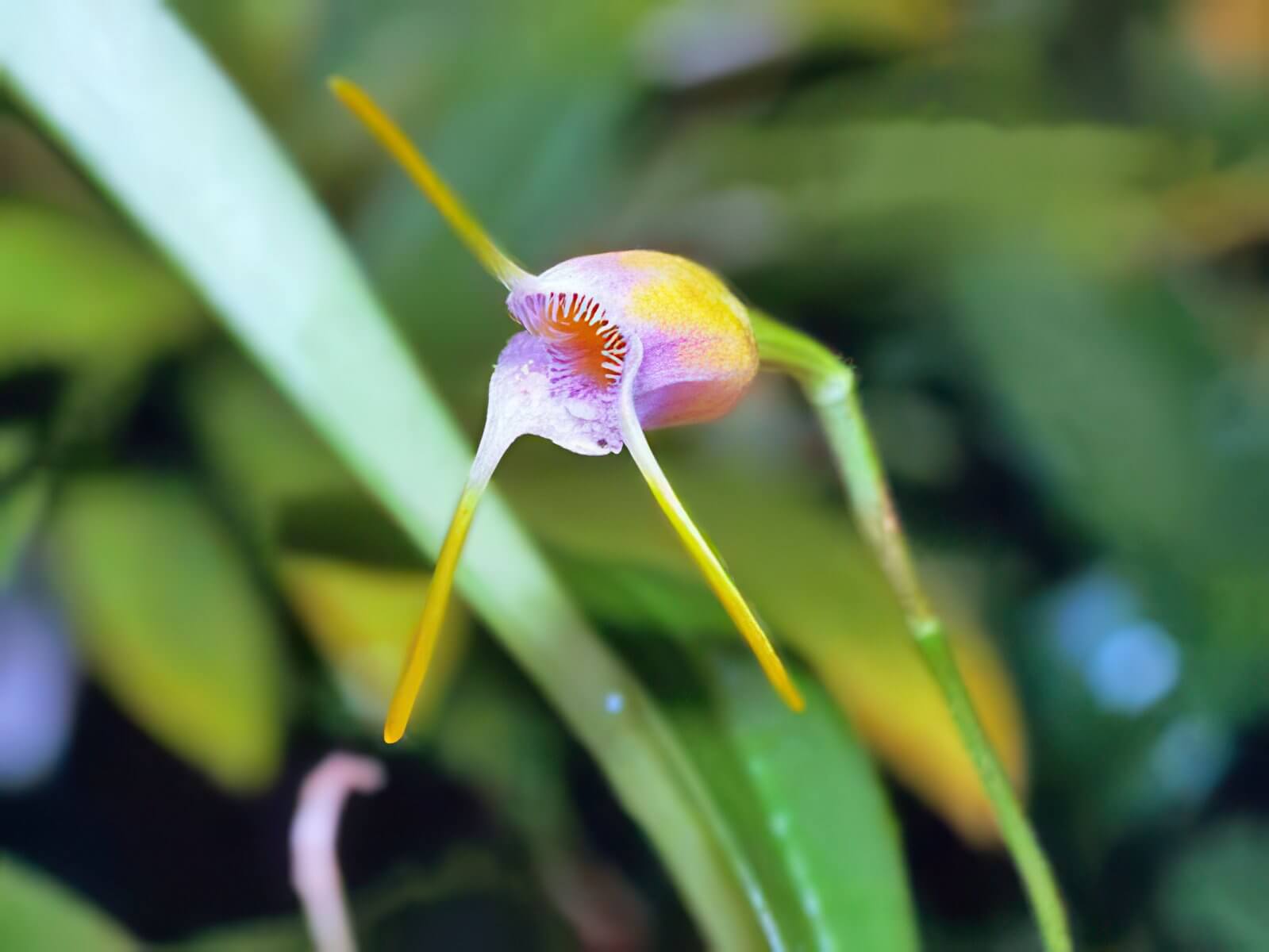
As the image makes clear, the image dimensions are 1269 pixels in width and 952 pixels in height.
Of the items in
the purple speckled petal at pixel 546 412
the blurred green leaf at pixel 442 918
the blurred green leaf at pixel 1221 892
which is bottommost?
the blurred green leaf at pixel 1221 892

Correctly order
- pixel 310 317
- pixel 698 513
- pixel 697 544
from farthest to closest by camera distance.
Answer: pixel 698 513, pixel 310 317, pixel 697 544

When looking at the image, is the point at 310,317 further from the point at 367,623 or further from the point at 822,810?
the point at 822,810

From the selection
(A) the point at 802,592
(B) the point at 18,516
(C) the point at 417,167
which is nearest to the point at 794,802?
(A) the point at 802,592

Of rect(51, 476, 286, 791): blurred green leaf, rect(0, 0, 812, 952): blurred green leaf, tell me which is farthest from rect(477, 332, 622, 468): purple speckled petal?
rect(51, 476, 286, 791): blurred green leaf

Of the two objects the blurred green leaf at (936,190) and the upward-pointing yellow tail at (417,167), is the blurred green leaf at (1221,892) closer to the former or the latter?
the blurred green leaf at (936,190)

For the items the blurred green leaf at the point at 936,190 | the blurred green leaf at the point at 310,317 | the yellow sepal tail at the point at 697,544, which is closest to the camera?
the yellow sepal tail at the point at 697,544

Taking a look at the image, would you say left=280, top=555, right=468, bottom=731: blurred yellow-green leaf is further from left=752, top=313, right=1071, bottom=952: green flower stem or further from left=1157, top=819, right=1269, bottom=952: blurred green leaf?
left=1157, top=819, right=1269, bottom=952: blurred green leaf

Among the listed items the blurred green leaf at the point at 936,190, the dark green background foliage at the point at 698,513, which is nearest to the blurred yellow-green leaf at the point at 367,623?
the dark green background foliage at the point at 698,513
